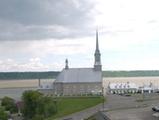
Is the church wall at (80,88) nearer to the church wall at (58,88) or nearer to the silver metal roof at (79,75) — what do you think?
the church wall at (58,88)

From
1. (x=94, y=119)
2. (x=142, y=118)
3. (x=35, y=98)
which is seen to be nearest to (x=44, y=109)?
(x=35, y=98)

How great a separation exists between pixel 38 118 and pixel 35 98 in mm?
8640

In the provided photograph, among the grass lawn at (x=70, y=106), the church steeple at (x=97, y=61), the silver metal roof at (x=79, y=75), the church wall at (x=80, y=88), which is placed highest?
the church steeple at (x=97, y=61)

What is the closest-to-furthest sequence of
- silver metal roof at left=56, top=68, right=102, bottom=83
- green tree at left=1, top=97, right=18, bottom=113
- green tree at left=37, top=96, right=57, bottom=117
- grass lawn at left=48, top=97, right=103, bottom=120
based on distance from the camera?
green tree at left=37, top=96, right=57, bottom=117, grass lawn at left=48, top=97, right=103, bottom=120, green tree at left=1, top=97, right=18, bottom=113, silver metal roof at left=56, top=68, right=102, bottom=83

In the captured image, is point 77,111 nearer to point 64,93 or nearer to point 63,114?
point 63,114

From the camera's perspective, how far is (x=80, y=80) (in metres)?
103

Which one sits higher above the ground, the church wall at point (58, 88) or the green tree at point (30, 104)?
the church wall at point (58, 88)

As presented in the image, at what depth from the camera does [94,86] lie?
10188 centimetres

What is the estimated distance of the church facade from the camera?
102025 millimetres

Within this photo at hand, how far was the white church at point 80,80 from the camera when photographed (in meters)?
102

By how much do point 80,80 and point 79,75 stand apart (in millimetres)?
1454

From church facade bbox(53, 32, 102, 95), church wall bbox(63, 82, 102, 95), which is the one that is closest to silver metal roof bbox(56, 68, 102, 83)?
church facade bbox(53, 32, 102, 95)

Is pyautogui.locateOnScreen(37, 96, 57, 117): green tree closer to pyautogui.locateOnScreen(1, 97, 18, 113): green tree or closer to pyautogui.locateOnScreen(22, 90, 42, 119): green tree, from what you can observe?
pyautogui.locateOnScreen(22, 90, 42, 119): green tree

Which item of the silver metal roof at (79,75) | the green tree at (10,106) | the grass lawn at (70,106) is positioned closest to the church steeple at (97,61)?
the silver metal roof at (79,75)
